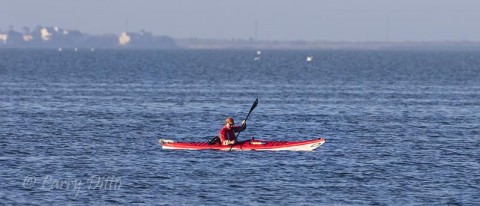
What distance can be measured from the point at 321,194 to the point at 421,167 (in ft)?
25.9

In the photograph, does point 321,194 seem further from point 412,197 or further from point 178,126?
point 178,126

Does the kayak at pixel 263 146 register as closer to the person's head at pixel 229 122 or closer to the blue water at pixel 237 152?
the blue water at pixel 237 152

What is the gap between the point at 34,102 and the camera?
80000 mm

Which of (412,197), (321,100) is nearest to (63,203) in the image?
(412,197)
